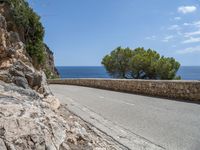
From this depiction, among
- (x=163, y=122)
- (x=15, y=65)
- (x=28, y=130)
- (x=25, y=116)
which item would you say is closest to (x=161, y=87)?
(x=163, y=122)

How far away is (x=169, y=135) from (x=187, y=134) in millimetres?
476

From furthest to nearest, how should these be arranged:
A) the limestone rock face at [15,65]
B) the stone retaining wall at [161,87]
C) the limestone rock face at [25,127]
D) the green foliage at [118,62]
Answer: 1. the green foliage at [118,62]
2. the stone retaining wall at [161,87]
3. the limestone rock face at [15,65]
4. the limestone rock face at [25,127]

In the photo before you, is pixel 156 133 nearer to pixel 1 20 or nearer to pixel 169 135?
pixel 169 135

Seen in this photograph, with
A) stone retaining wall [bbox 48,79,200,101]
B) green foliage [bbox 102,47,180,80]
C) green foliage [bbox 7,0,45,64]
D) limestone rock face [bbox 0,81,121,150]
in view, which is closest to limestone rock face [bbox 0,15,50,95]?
green foliage [bbox 7,0,45,64]

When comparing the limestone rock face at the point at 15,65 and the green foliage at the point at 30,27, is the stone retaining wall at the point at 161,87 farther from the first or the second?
the limestone rock face at the point at 15,65

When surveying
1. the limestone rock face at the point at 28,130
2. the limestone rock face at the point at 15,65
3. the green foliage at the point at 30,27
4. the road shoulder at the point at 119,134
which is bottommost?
the road shoulder at the point at 119,134

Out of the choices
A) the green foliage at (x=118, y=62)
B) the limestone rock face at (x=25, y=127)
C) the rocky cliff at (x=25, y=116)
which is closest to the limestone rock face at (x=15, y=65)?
the rocky cliff at (x=25, y=116)

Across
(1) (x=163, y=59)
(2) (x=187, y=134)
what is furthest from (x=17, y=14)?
(1) (x=163, y=59)

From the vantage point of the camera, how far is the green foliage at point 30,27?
374 inches

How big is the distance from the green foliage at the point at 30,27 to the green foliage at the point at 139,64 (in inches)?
839

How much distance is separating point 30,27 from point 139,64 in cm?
2204

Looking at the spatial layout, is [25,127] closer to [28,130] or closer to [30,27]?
[28,130]

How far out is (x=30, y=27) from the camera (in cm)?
1059

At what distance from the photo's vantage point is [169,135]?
19.9ft
